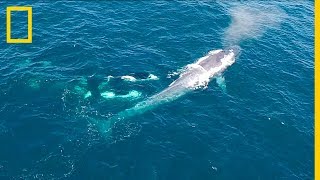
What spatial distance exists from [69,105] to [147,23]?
139 feet

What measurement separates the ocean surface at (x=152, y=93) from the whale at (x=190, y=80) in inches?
52.1

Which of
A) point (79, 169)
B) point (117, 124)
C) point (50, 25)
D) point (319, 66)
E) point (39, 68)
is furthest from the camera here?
point (50, 25)

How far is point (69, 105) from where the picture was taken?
8556cm

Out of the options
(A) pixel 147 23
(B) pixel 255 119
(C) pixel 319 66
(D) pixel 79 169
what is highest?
(C) pixel 319 66

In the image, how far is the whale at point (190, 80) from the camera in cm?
8421

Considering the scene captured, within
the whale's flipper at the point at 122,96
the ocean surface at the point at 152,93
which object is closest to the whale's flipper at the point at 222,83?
the ocean surface at the point at 152,93

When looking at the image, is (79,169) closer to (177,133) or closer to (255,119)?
(177,133)

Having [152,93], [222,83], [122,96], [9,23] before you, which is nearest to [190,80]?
[222,83]

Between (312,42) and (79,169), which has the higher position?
(312,42)

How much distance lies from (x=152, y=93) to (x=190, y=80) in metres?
11.5

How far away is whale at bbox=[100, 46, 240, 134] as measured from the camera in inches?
3315

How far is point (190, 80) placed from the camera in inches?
3799

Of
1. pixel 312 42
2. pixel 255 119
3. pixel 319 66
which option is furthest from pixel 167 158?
pixel 312 42

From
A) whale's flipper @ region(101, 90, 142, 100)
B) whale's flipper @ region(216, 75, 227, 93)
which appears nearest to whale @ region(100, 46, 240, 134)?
whale's flipper @ region(216, 75, 227, 93)
